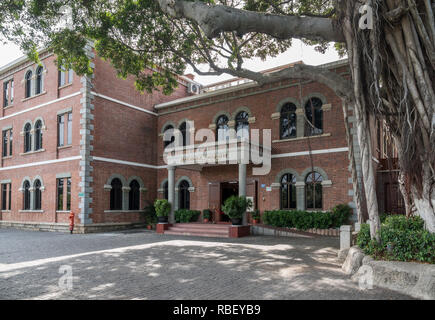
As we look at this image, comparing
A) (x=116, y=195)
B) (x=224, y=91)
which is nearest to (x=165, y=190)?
(x=116, y=195)

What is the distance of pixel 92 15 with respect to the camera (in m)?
12.1

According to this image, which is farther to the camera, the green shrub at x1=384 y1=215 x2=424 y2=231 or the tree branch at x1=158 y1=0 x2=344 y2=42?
the tree branch at x1=158 y1=0 x2=344 y2=42

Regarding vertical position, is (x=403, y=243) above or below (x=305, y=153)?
below

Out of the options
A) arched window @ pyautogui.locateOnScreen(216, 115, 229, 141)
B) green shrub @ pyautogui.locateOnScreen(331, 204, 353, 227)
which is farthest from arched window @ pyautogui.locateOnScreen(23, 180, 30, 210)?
green shrub @ pyautogui.locateOnScreen(331, 204, 353, 227)

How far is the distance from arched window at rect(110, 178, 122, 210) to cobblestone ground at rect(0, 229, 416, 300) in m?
7.33

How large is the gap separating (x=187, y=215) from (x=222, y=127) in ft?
18.0

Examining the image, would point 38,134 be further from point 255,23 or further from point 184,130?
point 255,23

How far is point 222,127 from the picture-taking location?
19.2 metres

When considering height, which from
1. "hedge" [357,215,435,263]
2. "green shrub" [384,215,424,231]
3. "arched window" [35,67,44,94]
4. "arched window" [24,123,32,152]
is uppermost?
"arched window" [35,67,44,94]

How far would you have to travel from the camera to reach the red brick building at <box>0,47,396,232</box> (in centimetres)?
1602

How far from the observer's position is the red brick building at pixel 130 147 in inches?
631

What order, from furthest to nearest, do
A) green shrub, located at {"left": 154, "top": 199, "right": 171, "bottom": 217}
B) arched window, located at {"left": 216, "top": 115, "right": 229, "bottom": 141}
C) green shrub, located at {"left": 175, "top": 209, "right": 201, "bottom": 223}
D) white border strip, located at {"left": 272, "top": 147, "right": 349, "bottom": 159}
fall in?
1. green shrub, located at {"left": 175, "top": 209, "right": 201, "bottom": 223}
2. arched window, located at {"left": 216, "top": 115, "right": 229, "bottom": 141}
3. green shrub, located at {"left": 154, "top": 199, "right": 171, "bottom": 217}
4. white border strip, located at {"left": 272, "top": 147, "right": 349, "bottom": 159}

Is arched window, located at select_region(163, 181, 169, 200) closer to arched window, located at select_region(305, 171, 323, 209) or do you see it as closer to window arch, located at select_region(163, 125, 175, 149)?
window arch, located at select_region(163, 125, 175, 149)
